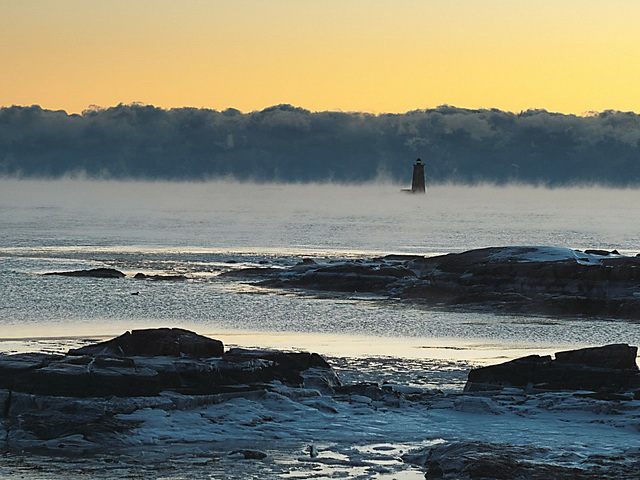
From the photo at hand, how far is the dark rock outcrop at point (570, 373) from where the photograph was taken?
73.5 feet

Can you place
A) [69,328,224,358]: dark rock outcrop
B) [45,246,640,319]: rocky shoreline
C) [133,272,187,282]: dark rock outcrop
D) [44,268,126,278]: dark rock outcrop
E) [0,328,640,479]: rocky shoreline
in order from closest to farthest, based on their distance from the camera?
1. [0,328,640,479]: rocky shoreline
2. [69,328,224,358]: dark rock outcrop
3. [45,246,640,319]: rocky shoreline
4. [133,272,187,282]: dark rock outcrop
5. [44,268,126,278]: dark rock outcrop

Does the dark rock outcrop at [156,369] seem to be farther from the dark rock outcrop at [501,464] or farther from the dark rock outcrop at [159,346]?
the dark rock outcrop at [501,464]

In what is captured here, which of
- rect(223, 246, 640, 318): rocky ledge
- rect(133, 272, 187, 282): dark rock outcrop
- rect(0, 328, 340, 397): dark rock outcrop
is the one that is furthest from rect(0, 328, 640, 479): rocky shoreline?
rect(133, 272, 187, 282): dark rock outcrop

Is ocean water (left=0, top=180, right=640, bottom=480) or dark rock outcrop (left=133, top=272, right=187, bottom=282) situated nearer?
ocean water (left=0, top=180, right=640, bottom=480)

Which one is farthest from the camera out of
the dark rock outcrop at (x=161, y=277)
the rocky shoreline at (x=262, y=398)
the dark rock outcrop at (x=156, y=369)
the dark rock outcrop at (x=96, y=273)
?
the dark rock outcrop at (x=96, y=273)

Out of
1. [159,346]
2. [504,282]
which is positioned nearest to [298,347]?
[159,346]

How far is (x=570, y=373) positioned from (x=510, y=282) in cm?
2481

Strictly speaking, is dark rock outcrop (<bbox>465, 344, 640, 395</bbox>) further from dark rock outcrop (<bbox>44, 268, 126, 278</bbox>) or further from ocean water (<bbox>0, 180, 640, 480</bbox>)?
dark rock outcrop (<bbox>44, 268, 126, 278</bbox>)

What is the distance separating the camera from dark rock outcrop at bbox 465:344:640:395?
22391 mm

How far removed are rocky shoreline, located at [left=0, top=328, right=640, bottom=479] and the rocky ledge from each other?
68.1 feet

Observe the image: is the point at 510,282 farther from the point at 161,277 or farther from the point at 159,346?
the point at 159,346

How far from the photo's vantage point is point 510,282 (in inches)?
1865

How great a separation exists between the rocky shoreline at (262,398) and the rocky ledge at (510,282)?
20761 mm

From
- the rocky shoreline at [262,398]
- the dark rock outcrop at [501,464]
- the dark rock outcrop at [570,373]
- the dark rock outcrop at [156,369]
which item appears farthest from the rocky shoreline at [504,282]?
the dark rock outcrop at [501,464]
